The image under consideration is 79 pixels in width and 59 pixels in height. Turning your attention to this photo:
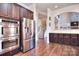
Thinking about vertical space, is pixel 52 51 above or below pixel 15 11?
below

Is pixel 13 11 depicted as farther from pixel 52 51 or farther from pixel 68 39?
pixel 68 39

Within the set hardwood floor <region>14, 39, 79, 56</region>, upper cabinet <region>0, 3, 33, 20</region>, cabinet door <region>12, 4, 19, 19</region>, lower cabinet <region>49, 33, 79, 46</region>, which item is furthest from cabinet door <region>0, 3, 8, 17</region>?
lower cabinet <region>49, 33, 79, 46</region>

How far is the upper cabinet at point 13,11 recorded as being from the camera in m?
2.66

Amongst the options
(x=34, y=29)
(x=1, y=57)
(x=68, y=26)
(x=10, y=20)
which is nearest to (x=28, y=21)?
(x=34, y=29)

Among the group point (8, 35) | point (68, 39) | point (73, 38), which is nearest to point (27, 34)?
point (8, 35)

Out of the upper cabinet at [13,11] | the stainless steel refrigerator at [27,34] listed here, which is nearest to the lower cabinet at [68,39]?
the stainless steel refrigerator at [27,34]

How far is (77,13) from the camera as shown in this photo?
3273 millimetres

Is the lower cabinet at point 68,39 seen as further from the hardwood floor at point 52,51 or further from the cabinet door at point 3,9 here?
the cabinet door at point 3,9

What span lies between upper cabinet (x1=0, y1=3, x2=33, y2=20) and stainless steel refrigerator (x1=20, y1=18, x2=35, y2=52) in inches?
5.6

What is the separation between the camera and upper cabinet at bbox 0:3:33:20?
2659 millimetres

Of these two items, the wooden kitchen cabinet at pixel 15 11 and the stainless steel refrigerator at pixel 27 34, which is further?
the stainless steel refrigerator at pixel 27 34

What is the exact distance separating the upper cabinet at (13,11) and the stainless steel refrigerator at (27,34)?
142 mm

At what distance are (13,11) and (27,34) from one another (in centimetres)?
74

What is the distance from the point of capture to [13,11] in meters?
3.06
